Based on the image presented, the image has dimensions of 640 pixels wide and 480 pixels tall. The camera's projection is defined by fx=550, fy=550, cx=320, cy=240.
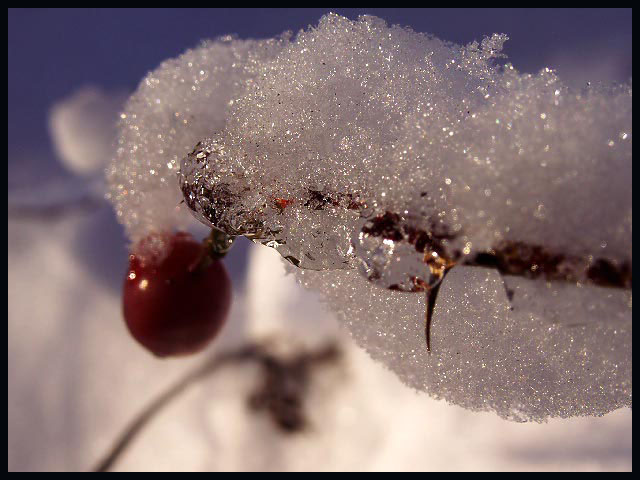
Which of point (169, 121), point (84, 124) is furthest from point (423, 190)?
point (84, 124)

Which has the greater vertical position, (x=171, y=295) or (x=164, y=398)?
(x=171, y=295)

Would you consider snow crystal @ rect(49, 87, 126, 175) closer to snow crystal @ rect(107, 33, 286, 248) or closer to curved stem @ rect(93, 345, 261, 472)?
curved stem @ rect(93, 345, 261, 472)

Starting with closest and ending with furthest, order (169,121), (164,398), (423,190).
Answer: (423,190) < (169,121) < (164,398)

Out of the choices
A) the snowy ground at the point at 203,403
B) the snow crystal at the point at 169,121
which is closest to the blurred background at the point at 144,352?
the snowy ground at the point at 203,403

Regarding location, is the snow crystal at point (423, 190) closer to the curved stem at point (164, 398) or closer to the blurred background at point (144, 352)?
the blurred background at point (144, 352)

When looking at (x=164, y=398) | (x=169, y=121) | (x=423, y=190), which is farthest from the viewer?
(x=164, y=398)

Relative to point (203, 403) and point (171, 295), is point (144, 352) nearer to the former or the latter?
point (203, 403)
